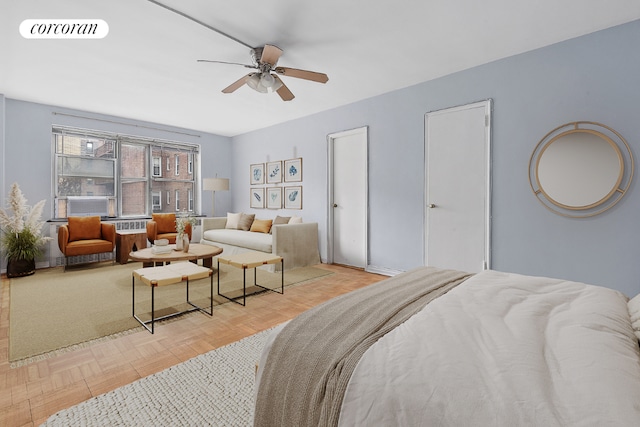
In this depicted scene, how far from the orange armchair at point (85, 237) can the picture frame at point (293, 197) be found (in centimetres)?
297

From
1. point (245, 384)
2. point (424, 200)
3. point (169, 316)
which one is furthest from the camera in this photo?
point (424, 200)

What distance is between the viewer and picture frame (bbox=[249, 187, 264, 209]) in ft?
21.6

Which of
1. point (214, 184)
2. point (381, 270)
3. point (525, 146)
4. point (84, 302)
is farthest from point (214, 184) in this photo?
point (525, 146)

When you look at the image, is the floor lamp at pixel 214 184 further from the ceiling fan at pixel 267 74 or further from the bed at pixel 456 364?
the bed at pixel 456 364

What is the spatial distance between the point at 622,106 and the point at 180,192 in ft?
23.4

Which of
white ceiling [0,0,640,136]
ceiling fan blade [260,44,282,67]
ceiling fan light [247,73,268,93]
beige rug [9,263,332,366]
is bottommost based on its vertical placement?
beige rug [9,263,332,366]

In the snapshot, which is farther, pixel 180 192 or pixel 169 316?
pixel 180 192

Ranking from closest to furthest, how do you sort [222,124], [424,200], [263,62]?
[263,62] → [424,200] → [222,124]

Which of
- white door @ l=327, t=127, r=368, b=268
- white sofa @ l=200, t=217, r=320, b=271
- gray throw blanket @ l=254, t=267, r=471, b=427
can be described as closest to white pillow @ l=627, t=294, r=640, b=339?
gray throw blanket @ l=254, t=267, r=471, b=427

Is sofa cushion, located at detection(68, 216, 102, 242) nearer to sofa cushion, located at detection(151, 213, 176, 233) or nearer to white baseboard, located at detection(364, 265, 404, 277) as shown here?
sofa cushion, located at detection(151, 213, 176, 233)

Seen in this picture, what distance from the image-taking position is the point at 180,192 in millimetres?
6801

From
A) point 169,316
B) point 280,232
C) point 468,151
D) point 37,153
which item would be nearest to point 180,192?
point 37,153

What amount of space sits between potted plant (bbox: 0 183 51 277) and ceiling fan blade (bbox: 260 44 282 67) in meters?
4.13

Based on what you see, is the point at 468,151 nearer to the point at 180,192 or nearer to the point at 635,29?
the point at 635,29
